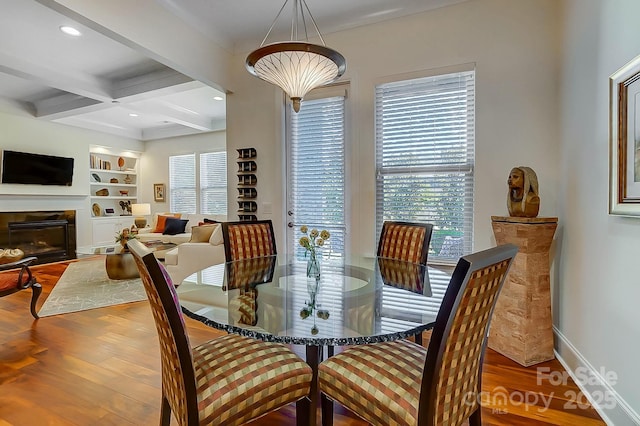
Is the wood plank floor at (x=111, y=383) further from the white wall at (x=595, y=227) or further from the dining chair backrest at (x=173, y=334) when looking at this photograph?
the dining chair backrest at (x=173, y=334)

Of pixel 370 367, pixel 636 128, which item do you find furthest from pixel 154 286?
pixel 636 128

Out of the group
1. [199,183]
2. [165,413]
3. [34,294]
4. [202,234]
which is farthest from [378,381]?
[199,183]

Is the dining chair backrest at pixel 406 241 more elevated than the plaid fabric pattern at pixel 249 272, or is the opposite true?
the dining chair backrest at pixel 406 241

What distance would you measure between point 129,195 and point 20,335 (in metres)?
6.49

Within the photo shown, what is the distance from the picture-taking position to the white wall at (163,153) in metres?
7.63

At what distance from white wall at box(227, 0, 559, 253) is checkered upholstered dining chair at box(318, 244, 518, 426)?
191 cm

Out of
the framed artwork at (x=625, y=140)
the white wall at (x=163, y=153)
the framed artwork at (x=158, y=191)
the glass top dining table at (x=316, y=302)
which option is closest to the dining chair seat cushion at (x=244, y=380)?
the glass top dining table at (x=316, y=302)

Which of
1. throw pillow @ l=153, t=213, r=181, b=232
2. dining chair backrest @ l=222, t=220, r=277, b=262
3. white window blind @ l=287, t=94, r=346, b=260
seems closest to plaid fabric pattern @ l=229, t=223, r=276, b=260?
dining chair backrest @ l=222, t=220, r=277, b=262

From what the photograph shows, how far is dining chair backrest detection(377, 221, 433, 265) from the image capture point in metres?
2.46

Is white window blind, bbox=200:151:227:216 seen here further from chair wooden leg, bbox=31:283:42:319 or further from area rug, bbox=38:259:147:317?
chair wooden leg, bbox=31:283:42:319

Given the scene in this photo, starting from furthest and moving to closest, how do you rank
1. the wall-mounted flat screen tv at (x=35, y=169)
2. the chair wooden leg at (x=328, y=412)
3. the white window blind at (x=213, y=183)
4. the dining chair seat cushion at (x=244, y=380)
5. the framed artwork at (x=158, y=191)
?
the framed artwork at (x=158, y=191) < the white window blind at (x=213, y=183) < the wall-mounted flat screen tv at (x=35, y=169) < the chair wooden leg at (x=328, y=412) < the dining chair seat cushion at (x=244, y=380)

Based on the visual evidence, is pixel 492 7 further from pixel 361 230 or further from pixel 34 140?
pixel 34 140

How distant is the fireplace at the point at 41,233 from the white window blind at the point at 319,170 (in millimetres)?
5633

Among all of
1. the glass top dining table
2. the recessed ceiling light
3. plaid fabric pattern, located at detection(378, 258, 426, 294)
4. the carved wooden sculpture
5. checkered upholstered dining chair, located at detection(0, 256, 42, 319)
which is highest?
the recessed ceiling light
